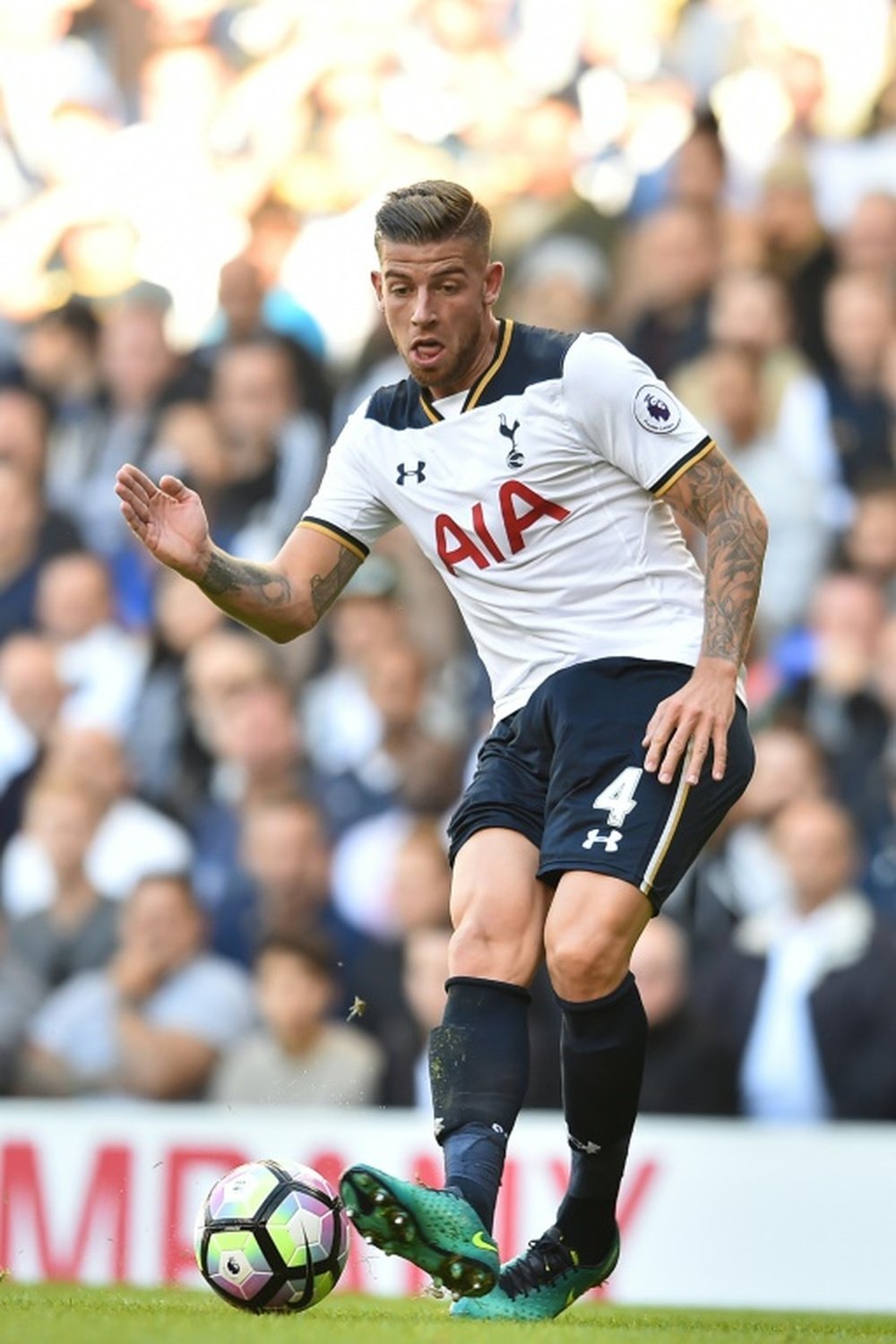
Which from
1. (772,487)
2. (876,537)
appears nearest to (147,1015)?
(772,487)

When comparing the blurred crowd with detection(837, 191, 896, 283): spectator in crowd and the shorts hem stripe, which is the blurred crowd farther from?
the shorts hem stripe

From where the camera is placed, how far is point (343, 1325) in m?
4.27

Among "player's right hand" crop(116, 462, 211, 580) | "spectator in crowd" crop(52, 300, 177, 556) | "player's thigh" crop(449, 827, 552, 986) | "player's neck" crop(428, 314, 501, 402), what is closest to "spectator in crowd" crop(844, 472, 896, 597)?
"spectator in crowd" crop(52, 300, 177, 556)

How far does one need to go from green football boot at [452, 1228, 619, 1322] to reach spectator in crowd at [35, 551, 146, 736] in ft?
15.0

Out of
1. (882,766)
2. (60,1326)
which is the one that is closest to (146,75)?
(882,766)

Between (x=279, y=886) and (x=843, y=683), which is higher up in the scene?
(x=843, y=683)

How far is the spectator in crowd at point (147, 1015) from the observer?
8375 millimetres

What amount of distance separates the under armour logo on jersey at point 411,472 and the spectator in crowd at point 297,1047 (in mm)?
3543

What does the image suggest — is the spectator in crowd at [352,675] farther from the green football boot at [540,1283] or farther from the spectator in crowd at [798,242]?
the green football boot at [540,1283]

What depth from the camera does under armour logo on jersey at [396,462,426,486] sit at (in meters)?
5.02

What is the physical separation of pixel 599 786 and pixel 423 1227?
3.46ft

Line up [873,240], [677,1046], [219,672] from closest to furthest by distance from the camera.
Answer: [677,1046] → [873,240] → [219,672]

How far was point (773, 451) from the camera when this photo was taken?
8531mm

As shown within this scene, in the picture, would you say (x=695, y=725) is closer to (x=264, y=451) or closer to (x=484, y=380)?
(x=484, y=380)
